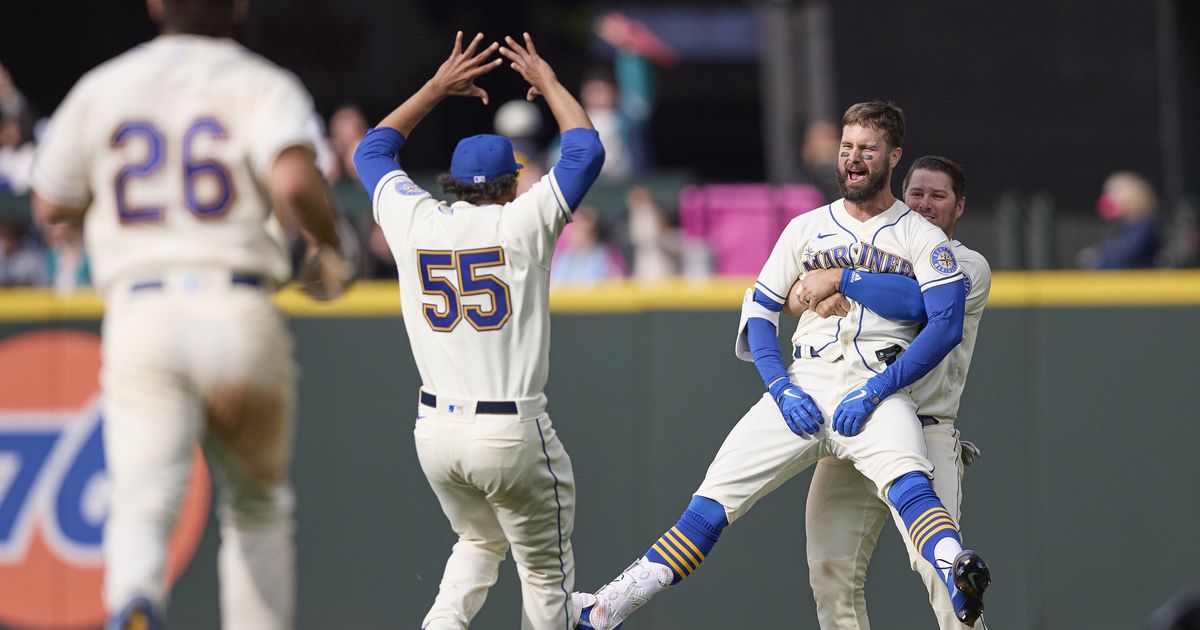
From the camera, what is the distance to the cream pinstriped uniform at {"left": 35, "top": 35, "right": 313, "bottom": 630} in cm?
421

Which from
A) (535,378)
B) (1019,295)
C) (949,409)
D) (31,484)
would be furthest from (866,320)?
(31,484)

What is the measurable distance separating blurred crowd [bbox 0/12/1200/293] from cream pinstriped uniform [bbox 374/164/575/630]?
2.69 m

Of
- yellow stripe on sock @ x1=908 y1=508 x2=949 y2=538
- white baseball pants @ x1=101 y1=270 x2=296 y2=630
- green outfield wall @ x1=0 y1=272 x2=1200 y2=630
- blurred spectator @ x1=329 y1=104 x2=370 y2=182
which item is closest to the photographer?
white baseball pants @ x1=101 y1=270 x2=296 y2=630

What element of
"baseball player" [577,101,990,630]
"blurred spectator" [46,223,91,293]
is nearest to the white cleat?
"baseball player" [577,101,990,630]

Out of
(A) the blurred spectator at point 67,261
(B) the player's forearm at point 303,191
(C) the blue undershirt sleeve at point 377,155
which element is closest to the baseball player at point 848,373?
(C) the blue undershirt sleeve at point 377,155

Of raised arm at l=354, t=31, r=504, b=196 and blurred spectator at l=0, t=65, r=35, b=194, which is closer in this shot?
raised arm at l=354, t=31, r=504, b=196

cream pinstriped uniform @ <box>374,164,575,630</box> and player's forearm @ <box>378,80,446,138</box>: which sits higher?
player's forearm @ <box>378,80,446,138</box>

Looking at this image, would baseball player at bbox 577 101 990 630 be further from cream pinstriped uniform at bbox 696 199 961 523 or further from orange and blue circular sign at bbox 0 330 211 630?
orange and blue circular sign at bbox 0 330 211 630

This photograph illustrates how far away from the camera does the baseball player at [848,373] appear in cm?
510

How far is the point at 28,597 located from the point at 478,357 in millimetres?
3534

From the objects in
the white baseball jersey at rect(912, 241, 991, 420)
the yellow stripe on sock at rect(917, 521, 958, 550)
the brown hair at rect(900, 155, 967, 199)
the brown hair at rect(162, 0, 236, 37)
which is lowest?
the yellow stripe on sock at rect(917, 521, 958, 550)

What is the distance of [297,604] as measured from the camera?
24.8 ft

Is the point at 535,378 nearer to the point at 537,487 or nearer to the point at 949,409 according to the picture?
the point at 537,487

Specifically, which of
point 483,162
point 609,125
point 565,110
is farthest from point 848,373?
point 609,125
